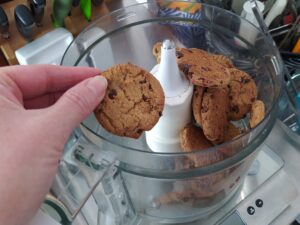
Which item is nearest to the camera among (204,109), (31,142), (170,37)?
(31,142)

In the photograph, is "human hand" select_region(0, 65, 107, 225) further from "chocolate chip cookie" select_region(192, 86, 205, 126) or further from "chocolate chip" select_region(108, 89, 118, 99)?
"chocolate chip cookie" select_region(192, 86, 205, 126)

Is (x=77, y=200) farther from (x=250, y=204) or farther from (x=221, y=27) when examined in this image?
(x=221, y=27)

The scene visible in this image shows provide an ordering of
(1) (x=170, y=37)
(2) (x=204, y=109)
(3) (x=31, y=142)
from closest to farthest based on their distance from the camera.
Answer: (3) (x=31, y=142), (2) (x=204, y=109), (1) (x=170, y=37)

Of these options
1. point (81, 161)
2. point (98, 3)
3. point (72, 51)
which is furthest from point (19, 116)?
point (98, 3)

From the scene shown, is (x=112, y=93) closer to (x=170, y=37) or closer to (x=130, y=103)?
(x=130, y=103)

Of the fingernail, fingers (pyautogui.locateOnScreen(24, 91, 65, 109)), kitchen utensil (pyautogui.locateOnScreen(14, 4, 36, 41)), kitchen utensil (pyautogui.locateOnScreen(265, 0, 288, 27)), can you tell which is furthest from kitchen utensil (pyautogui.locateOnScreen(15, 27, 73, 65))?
kitchen utensil (pyautogui.locateOnScreen(265, 0, 288, 27))

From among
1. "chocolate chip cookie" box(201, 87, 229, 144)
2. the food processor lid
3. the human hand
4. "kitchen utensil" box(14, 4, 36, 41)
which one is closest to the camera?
the human hand

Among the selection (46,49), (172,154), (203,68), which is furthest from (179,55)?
(46,49)
